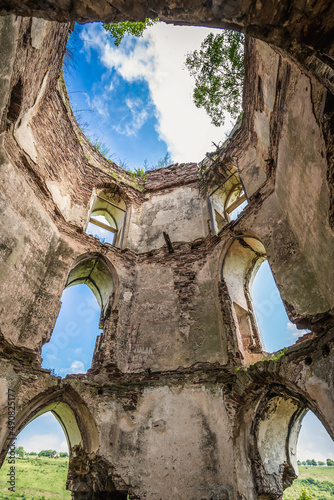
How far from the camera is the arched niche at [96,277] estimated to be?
326 inches

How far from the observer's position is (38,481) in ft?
50.9

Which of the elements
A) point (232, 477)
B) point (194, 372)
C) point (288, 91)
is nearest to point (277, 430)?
point (232, 477)

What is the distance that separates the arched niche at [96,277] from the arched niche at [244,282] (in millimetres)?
3196

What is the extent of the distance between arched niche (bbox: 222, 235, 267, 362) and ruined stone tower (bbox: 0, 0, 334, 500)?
4 cm

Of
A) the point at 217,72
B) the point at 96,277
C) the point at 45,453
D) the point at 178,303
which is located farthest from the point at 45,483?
the point at 217,72

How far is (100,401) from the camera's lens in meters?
6.16

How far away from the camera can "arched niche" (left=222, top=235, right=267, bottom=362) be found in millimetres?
7098


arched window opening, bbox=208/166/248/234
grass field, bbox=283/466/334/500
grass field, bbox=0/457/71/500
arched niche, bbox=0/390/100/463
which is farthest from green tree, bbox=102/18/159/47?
grass field, bbox=283/466/334/500

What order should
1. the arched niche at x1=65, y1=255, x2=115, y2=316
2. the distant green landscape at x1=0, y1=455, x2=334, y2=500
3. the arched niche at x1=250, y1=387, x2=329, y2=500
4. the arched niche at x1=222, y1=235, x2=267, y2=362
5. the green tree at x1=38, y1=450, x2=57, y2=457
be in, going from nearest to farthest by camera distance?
the arched niche at x1=250, y1=387, x2=329, y2=500 < the arched niche at x1=222, y1=235, x2=267, y2=362 < the arched niche at x1=65, y1=255, x2=115, y2=316 < the distant green landscape at x1=0, y1=455, x2=334, y2=500 < the green tree at x1=38, y1=450, x2=57, y2=457

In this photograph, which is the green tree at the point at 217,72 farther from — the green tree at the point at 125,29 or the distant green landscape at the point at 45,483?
the distant green landscape at the point at 45,483

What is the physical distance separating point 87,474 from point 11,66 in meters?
7.18

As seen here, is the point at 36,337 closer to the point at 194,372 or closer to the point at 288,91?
the point at 194,372

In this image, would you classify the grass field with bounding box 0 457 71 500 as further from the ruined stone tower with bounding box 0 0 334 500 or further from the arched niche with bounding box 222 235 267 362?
the arched niche with bounding box 222 235 267 362

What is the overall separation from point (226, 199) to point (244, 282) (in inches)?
139
